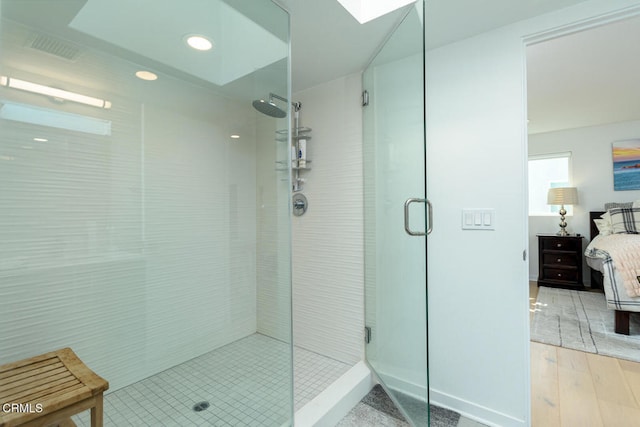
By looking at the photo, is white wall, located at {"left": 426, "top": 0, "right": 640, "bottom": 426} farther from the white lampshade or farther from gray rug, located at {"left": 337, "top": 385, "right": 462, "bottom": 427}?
the white lampshade

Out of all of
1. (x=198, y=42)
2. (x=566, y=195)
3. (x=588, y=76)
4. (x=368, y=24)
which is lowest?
(x=566, y=195)

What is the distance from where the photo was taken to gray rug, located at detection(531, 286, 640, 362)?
2420 millimetres

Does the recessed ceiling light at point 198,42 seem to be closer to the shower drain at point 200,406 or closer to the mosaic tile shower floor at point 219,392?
the mosaic tile shower floor at point 219,392

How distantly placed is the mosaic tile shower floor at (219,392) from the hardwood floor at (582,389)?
1363 millimetres

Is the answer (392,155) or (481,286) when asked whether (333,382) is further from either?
(392,155)

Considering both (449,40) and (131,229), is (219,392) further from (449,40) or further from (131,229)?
(449,40)

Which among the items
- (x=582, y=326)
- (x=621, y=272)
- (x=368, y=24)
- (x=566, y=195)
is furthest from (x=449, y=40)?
(x=566, y=195)

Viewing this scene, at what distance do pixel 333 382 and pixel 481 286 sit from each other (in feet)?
3.54

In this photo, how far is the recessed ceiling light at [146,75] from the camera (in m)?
1.51

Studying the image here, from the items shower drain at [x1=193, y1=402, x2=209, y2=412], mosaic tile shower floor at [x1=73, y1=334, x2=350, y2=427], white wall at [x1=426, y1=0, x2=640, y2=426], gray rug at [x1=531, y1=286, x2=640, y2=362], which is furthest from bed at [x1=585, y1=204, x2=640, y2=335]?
shower drain at [x1=193, y1=402, x2=209, y2=412]

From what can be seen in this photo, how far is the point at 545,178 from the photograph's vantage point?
4.67 m

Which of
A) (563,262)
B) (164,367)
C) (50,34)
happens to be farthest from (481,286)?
(563,262)

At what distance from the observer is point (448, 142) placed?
Result: 177 cm

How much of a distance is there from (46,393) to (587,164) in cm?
584
